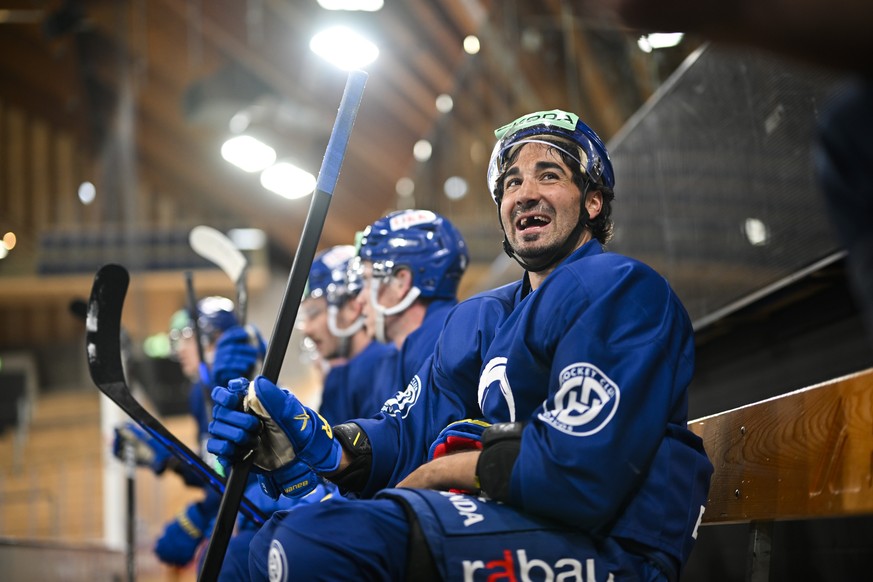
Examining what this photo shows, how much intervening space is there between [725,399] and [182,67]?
395 inches

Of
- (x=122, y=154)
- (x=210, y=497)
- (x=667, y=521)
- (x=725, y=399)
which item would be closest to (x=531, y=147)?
(x=667, y=521)

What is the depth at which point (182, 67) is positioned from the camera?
1178 cm

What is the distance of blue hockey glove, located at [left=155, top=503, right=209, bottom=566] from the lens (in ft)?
13.7

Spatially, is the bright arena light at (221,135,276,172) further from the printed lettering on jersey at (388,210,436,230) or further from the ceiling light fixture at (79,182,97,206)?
the printed lettering on jersey at (388,210,436,230)

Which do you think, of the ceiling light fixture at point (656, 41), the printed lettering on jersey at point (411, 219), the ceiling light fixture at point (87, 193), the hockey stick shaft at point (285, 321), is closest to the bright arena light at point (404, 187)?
the ceiling light fixture at point (87, 193)

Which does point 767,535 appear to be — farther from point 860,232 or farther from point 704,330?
point 704,330

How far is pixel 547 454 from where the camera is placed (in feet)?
4.69

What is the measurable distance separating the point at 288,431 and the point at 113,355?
22.9 inches

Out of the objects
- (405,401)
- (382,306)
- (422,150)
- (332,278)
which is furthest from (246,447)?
(422,150)

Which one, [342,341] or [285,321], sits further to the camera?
[342,341]

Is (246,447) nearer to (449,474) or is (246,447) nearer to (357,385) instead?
(449,474)

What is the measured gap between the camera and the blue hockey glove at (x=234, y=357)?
10.4 ft

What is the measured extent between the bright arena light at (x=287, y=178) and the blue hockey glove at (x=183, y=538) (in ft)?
21.4

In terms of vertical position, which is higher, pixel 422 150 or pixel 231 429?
pixel 422 150
